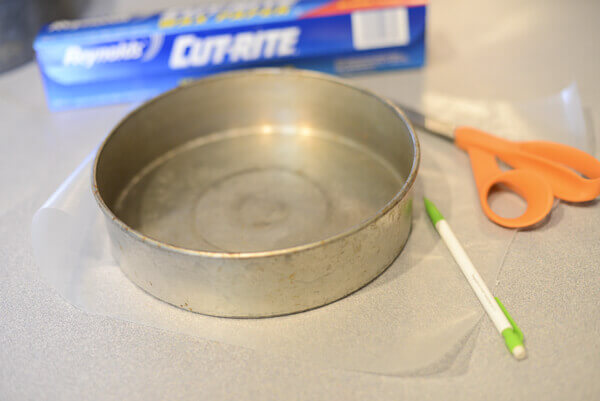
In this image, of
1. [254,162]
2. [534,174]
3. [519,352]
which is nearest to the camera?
[519,352]

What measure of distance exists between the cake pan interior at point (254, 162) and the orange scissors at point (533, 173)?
8 centimetres

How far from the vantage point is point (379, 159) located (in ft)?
2.01

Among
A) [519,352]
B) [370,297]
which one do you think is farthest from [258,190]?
[519,352]

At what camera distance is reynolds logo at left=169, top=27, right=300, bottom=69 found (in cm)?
71

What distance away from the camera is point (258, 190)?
0.60m

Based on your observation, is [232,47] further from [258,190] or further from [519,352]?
[519,352]

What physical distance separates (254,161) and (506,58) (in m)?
0.38

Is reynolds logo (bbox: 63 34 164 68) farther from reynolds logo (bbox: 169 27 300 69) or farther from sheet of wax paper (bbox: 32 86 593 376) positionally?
sheet of wax paper (bbox: 32 86 593 376)

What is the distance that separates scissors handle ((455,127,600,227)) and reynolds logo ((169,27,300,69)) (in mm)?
277

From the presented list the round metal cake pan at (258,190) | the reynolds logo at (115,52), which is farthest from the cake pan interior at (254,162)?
the reynolds logo at (115,52)

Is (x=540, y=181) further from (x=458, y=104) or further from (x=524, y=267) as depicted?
(x=458, y=104)

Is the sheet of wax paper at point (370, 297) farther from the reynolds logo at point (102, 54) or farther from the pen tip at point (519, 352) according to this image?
the reynolds logo at point (102, 54)

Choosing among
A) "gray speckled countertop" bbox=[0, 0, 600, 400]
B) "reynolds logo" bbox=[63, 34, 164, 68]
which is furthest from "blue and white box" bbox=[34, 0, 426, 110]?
"gray speckled countertop" bbox=[0, 0, 600, 400]

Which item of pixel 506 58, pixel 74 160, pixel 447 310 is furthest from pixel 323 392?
pixel 506 58
